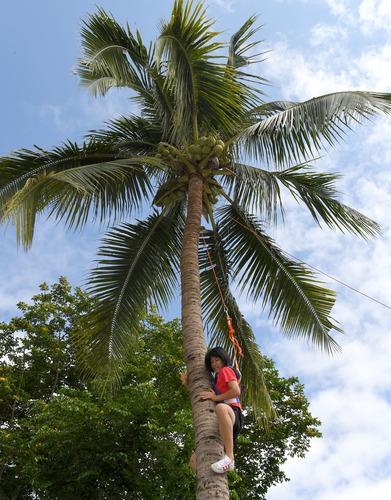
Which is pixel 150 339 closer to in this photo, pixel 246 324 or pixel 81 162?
pixel 246 324

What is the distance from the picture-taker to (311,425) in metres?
15.0

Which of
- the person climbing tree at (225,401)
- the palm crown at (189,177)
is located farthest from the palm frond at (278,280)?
the person climbing tree at (225,401)

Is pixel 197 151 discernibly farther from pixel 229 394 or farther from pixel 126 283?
pixel 229 394

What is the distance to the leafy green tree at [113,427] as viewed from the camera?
451 inches

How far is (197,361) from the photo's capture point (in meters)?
5.49

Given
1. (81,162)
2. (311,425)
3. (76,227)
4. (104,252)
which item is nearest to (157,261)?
(104,252)

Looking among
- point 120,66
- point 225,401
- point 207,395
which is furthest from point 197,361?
point 120,66

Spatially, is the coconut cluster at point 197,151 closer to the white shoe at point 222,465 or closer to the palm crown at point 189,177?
the palm crown at point 189,177

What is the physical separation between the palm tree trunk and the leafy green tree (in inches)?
195

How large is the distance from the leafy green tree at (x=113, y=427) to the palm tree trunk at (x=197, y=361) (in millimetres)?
4943

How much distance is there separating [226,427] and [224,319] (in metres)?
4.19

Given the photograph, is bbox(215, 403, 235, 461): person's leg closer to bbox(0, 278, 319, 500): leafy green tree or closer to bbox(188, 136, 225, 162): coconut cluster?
bbox(188, 136, 225, 162): coconut cluster

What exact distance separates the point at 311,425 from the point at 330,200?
333 inches

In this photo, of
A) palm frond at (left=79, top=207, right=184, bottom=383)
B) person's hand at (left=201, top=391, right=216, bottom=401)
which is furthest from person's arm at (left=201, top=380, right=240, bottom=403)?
palm frond at (left=79, top=207, right=184, bottom=383)
